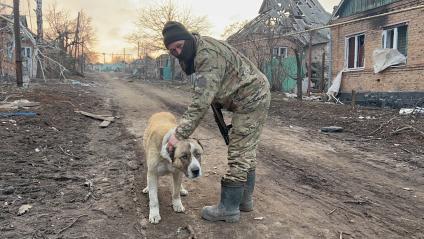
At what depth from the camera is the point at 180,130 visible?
3648mm

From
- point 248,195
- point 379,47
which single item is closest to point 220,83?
point 248,195

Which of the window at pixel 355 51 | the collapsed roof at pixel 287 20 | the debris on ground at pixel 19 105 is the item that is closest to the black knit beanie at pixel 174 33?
the debris on ground at pixel 19 105

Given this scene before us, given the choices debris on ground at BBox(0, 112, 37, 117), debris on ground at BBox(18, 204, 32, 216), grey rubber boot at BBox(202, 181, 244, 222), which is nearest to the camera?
grey rubber boot at BBox(202, 181, 244, 222)

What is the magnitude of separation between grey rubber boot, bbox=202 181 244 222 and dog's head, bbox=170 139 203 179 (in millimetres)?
502

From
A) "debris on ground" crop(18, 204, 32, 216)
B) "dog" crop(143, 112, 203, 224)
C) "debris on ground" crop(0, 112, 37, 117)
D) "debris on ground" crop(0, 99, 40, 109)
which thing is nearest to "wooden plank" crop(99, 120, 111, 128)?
"debris on ground" crop(0, 112, 37, 117)

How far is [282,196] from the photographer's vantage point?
493 centimetres

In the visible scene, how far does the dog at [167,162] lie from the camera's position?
3662 millimetres

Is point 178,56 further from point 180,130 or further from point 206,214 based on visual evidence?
point 206,214

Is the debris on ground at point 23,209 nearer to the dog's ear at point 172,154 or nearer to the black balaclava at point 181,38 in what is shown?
the dog's ear at point 172,154

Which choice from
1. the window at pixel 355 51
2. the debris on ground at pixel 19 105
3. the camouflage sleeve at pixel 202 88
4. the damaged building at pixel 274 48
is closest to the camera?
the camouflage sleeve at pixel 202 88

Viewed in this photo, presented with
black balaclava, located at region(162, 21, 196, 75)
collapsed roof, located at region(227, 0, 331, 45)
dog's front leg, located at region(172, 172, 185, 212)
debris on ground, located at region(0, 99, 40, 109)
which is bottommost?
dog's front leg, located at region(172, 172, 185, 212)

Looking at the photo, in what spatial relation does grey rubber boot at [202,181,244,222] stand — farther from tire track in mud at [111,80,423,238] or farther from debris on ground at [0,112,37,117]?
debris on ground at [0,112,37,117]

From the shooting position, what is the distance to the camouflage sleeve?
3.62 m

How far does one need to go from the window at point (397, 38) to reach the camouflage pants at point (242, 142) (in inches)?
553
